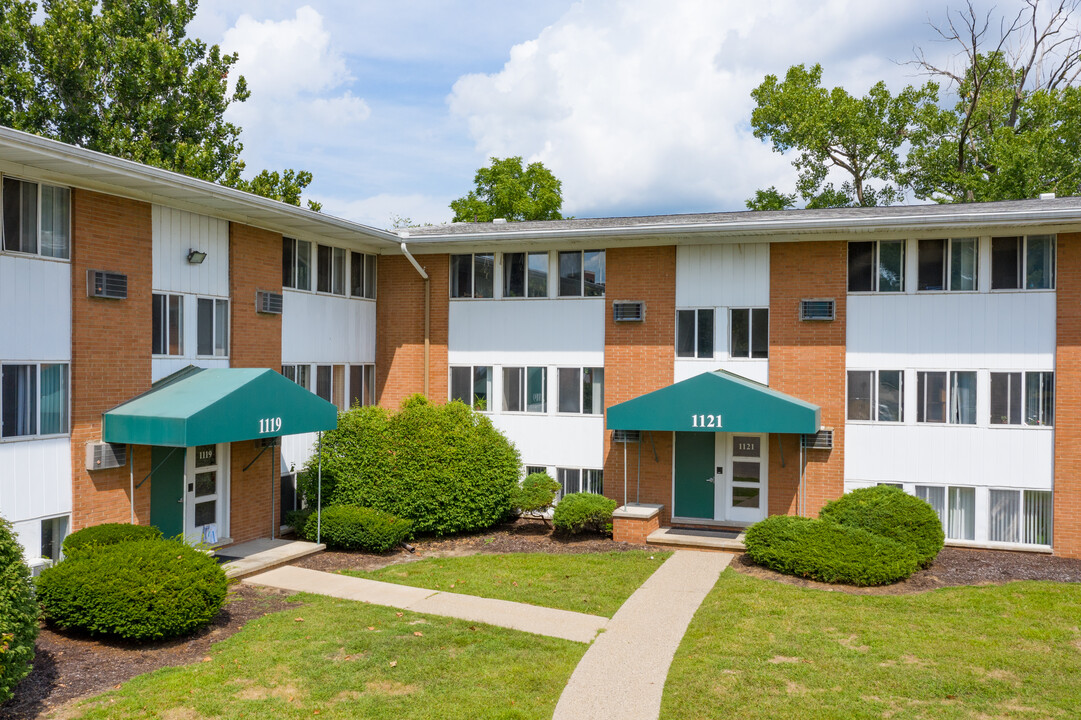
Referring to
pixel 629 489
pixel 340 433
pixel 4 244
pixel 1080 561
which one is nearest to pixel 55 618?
pixel 4 244

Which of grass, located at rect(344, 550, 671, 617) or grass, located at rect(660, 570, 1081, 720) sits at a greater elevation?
grass, located at rect(660, 570, 1081, 720)

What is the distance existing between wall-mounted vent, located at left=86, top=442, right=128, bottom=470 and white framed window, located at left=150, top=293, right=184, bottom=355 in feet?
5.85

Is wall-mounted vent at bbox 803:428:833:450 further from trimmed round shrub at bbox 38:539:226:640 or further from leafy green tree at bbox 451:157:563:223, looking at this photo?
leafy green tree at bbox 451:157:563:223

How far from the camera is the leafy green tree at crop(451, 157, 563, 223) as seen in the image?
3678 centimetres

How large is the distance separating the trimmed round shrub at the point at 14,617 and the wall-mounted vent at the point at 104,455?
452 cm

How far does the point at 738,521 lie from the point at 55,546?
12735 mm

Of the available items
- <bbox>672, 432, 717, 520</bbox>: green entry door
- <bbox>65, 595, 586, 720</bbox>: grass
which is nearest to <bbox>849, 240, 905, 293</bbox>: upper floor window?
<bbox>672, 432, 717, 520</bbox>: green entry door

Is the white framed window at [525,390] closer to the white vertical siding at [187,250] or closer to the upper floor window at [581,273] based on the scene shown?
the upper floor window at [581,273]

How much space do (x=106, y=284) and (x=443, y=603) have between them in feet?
23.7

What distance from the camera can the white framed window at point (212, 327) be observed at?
49.1 feet

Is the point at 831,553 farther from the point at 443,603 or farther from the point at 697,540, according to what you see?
the point at 443,603

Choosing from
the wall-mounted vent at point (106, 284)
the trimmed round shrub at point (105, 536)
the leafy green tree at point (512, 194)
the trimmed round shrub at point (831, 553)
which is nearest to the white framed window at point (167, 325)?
the wall-mounted vent at point (106, 284)

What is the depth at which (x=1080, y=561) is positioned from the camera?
615 inches

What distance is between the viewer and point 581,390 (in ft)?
61.9
